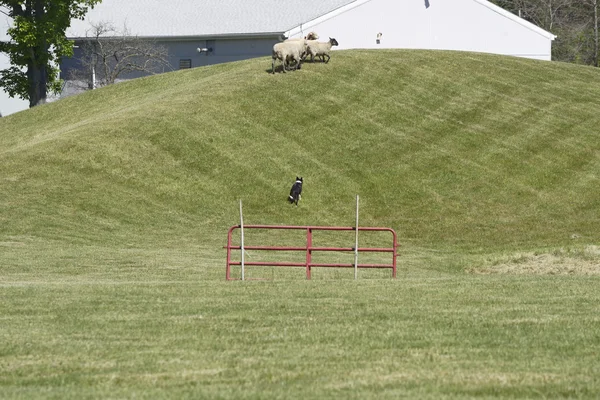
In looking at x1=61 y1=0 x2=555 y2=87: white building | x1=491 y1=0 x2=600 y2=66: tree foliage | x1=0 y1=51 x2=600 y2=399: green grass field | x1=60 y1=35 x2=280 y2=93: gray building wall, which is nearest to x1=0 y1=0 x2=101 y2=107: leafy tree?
x1=0 y1=51 x2=600 y2=399: green grass field

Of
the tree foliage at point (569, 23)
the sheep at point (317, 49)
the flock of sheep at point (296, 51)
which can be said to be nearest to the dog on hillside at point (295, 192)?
the flock of sheep at point (296, 51)

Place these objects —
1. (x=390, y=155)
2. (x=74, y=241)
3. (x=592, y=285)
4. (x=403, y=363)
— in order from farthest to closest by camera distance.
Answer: (x=390, y=155) < (x=74, y=241) < (x=592, y=285) < (x=403, y=363)

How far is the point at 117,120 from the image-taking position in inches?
1992

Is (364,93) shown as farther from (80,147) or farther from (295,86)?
(80,147)

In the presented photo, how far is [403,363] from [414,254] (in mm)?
22399

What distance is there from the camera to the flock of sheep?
5691 centimetres

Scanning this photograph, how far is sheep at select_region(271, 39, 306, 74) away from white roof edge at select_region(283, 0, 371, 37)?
10.1 metres

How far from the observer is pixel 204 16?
7500cm

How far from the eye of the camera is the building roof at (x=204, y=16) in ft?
233

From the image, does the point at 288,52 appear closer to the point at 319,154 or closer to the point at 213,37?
the point at 319,154

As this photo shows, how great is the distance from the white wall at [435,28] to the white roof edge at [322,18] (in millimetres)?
203

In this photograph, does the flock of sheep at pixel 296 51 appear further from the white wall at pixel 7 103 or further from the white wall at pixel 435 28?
the white wall at pixel 7 103

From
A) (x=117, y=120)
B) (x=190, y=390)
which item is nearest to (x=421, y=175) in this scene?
(x=117, y=120)

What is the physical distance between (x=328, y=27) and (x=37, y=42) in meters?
18.9
